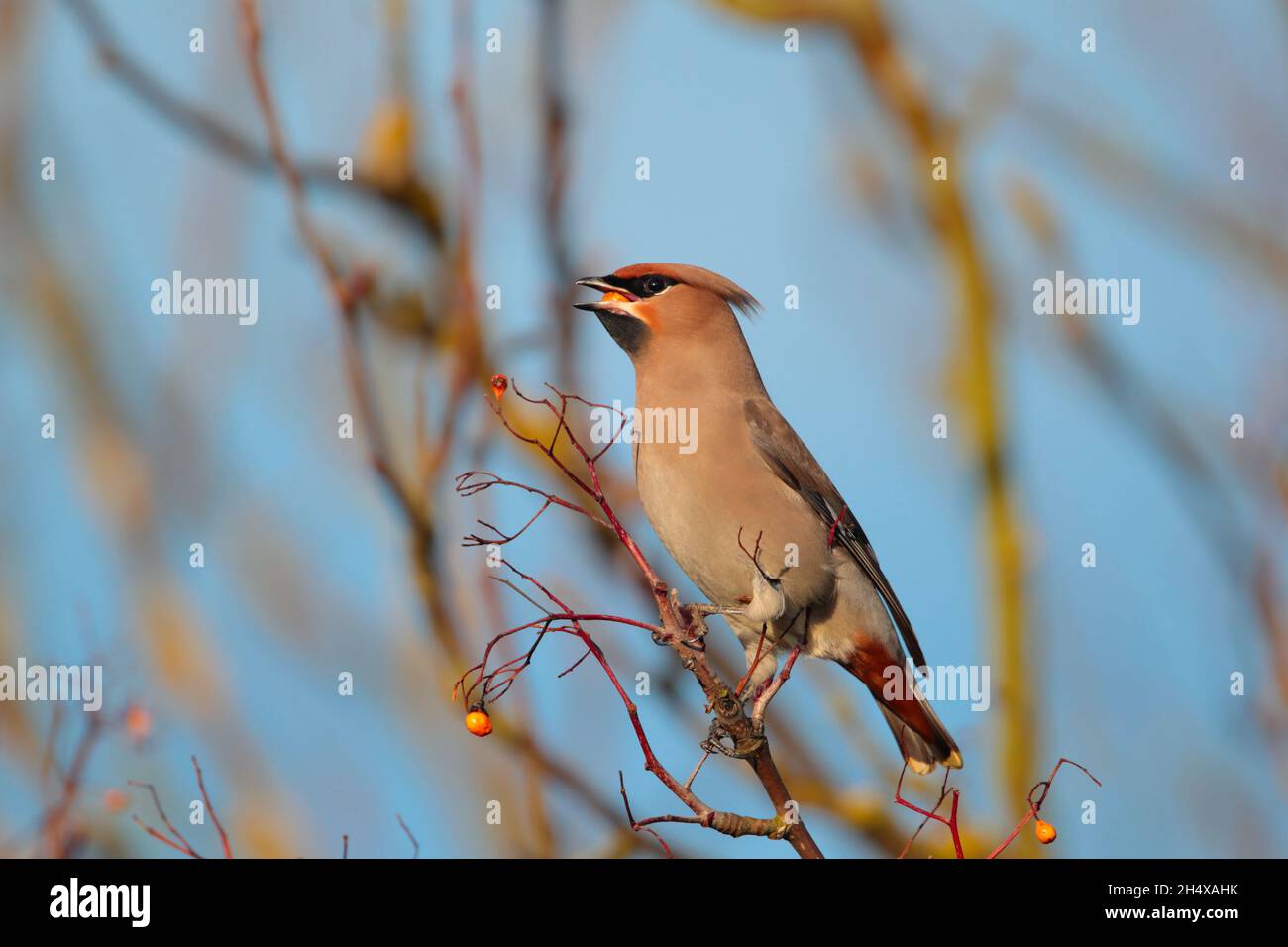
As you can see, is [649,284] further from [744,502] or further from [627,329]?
[744,502]

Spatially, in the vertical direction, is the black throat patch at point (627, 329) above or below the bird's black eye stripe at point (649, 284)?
below

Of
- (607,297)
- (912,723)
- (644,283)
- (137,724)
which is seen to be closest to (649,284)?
(644,283)

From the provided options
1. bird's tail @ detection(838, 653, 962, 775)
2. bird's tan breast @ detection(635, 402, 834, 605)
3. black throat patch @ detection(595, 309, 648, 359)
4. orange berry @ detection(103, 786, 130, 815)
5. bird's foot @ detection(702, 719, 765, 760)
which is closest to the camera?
bird's foot @ detection(702, 719, 765, 760)

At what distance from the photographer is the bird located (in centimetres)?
543

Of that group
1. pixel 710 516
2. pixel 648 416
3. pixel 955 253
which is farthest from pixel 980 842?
pixel 955 253

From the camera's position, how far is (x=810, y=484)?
598 centimetres

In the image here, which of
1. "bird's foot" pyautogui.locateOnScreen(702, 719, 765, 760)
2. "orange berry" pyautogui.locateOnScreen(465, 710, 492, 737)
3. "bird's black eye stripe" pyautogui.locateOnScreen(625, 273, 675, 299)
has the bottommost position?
"bird's foot" pyautogui.locateOnScreen(702, 719, 765, 760)

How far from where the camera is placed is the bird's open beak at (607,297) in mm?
5777

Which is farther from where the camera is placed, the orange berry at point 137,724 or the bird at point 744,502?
the bird at point 744,502

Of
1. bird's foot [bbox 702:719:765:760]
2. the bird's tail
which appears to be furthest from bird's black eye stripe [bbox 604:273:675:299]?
bird's foot [bbox 702:719:765:760]

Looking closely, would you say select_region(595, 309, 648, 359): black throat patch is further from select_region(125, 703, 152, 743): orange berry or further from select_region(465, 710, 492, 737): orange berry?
select_region(465, 710, 492, 737): orange berry

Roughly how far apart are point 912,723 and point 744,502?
121 cm

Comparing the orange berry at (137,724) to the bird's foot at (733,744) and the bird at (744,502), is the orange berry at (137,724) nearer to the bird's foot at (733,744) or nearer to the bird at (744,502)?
the bird's foot at (733,744)

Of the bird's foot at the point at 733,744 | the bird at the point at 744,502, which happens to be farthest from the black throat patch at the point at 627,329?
the bird's foot at the point at 733,744
